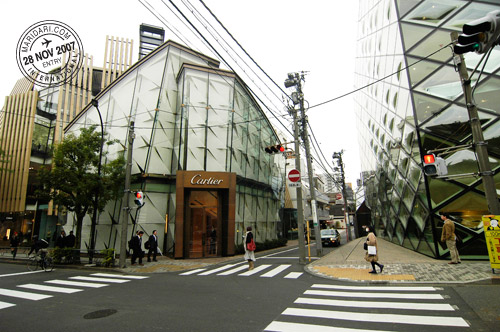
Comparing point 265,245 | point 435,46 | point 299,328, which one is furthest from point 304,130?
point 299,328

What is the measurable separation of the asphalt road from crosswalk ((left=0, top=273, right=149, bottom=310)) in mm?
50

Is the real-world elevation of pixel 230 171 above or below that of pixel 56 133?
below

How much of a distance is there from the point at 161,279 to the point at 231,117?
13.4 meters

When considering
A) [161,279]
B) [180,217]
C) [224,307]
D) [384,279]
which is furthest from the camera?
[180,217]

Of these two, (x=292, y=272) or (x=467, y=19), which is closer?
(x=292, y=272)

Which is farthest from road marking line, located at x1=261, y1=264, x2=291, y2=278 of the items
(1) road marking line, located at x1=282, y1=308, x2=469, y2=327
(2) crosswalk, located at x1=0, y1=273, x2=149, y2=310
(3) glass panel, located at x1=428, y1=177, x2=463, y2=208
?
(3) glass panel, located at x1=428, y1=177, x2=463, y2=208

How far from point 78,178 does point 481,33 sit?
733 inches

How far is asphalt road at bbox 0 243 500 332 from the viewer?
15.7ft

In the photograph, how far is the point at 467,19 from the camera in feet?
39.3

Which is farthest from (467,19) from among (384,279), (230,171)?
(230,171)

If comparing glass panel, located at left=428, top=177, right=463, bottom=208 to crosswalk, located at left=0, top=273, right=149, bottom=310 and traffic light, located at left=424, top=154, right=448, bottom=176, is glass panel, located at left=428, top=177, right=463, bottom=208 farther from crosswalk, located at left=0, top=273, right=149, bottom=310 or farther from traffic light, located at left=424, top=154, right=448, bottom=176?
crosswalk, located at left=0, top=273, right=149, bottom=310

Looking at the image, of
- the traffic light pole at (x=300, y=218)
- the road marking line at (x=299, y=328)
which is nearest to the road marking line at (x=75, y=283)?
the road marking line at (x=299, y=328)

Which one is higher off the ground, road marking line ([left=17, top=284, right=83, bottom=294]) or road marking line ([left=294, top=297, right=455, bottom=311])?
road marking line ([left=294, top=297, right=455, bottom=311])

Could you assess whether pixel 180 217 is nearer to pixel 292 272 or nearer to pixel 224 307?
pixel 292 272
